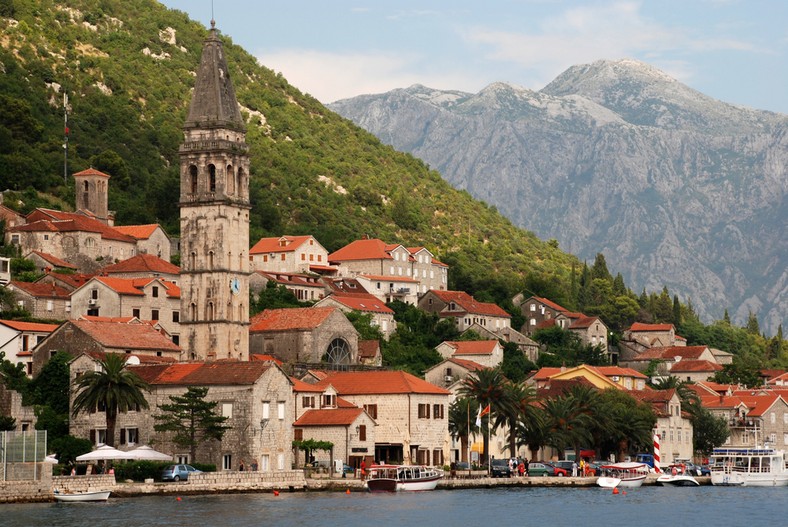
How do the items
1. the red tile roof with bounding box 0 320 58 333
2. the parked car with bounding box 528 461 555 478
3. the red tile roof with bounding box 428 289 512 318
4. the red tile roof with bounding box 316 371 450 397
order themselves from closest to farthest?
the red tile roof with bounding box 0 320 58 333 < the red tile roof with bounding box 316 371 450 397 < the parked car with bounding box 528 461 555 478 < the red tile roof with bounding box 428 289 512 318

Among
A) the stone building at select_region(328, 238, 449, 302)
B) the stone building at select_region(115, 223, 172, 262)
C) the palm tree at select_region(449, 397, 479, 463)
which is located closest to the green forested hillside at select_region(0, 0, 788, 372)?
the stone building at select_region(328, 238, 449, 302)

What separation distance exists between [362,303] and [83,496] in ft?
203

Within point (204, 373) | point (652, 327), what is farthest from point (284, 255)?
point (204, 373)

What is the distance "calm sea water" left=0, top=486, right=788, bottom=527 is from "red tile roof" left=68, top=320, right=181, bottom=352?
16.7 meters

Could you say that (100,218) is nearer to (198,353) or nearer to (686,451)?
(198,353)

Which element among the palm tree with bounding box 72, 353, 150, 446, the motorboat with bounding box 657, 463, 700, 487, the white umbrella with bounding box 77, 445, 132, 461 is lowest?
the motorboat with bounding box 657, 463, 700, 487

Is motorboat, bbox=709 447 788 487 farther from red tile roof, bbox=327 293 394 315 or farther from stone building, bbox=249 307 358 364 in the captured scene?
red tile roof, bbox=327 293 394 315

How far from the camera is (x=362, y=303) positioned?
468 feet

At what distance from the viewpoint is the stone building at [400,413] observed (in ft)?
349

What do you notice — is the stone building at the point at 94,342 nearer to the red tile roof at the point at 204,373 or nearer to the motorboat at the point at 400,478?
the red tile roof at the point at 204,373

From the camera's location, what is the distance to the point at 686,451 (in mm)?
134875

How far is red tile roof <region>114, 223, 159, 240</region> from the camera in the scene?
138 metres

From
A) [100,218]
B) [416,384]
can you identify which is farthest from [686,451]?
[100,218]

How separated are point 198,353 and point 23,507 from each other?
29.3 meters
